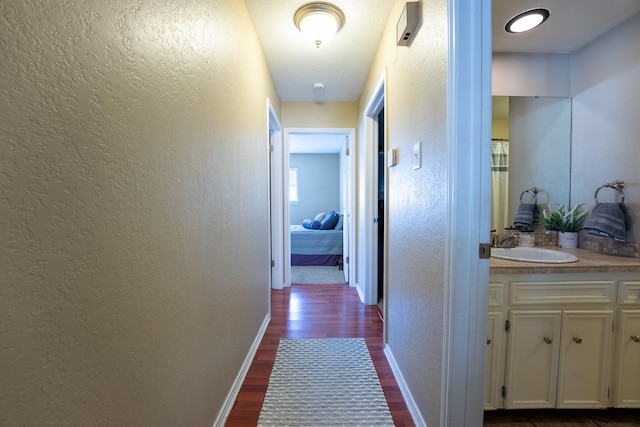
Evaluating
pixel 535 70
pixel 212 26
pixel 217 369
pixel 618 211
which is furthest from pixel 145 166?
pixel 535 70

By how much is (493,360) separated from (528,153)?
142cm

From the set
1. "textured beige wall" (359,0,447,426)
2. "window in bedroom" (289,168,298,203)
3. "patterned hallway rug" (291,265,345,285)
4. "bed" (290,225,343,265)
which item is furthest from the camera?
"window in bedroom" (289,168,298,203)

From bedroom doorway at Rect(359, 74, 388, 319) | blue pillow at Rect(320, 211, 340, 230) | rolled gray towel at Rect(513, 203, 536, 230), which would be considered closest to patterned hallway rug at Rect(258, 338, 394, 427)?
bedroom doorway at Rect(359, 74, 388, 319)

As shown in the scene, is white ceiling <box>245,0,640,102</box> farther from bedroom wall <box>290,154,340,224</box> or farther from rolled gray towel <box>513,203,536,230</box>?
bedroom wall <box>290,154,340,224</box>

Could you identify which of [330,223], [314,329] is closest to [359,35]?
[314,329]

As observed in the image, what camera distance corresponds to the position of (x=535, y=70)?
6.14 feet

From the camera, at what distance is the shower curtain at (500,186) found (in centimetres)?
191

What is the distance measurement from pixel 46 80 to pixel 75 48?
0.36ft

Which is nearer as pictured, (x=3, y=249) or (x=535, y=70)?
(x=3, y=249)

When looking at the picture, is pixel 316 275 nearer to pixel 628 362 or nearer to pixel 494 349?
pixel 494 349

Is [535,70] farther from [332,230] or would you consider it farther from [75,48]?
[332,230]

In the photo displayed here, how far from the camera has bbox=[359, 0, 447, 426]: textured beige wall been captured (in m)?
1.12

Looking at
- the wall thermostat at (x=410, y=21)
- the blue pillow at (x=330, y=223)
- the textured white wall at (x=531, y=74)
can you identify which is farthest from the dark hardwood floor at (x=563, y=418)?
the blue pillow at (x=330, y=223)

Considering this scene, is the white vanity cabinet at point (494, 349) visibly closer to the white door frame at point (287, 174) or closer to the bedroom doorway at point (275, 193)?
the white door frame at point (287, 174)
